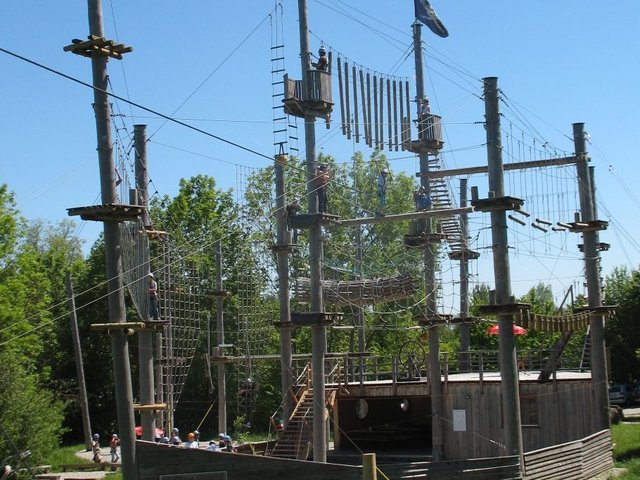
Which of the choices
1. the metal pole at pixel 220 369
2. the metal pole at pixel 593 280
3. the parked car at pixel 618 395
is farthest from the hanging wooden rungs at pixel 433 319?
the parked car at pixel 618 395

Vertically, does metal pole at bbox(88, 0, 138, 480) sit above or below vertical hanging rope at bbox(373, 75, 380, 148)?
below

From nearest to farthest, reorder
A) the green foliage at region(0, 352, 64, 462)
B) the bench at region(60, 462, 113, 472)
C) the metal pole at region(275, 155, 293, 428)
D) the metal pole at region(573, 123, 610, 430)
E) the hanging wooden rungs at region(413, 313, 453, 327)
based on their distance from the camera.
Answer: the hanging wooden rungs at region(413, 313, 453, 327) < the metal pole at region(275, 155, 293, 428) < the metal pole at region(573, 123, 610, 430) < the green foliage at region(0, 352, 64, 462) < the bench at region(60, 462, 113, 472)

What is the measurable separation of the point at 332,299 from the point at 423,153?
589 centimetres

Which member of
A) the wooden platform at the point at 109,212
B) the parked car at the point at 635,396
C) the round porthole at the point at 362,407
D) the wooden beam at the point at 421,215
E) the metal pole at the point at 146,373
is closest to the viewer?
the wooden platform at the point at 109,212

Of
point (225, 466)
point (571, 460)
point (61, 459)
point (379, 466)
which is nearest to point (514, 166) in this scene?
point (571, 460)

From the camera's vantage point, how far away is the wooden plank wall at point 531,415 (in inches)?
1134

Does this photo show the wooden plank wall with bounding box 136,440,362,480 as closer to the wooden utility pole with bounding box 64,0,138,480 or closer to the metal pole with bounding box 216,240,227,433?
the wooden utility pole with bounding box 64,0,138,480

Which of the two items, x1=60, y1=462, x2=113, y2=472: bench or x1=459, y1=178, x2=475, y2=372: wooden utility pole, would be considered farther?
x1=60, y1=462, x2=113, y2=472: bench

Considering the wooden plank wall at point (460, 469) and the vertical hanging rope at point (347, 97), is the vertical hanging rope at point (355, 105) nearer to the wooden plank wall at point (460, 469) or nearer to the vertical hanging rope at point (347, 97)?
the vertical hanging rope at point (347, 97)

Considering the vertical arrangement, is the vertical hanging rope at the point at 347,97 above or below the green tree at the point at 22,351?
above

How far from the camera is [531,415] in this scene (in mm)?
29000

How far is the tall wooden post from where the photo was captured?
957 inches

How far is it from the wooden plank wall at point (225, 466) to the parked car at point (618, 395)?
37.5 meters

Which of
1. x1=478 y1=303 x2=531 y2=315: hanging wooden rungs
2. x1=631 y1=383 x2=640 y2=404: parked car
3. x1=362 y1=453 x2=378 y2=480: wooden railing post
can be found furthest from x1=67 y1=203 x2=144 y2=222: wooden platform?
x1=631 y1=383 x2=640 y2=404: parked car
